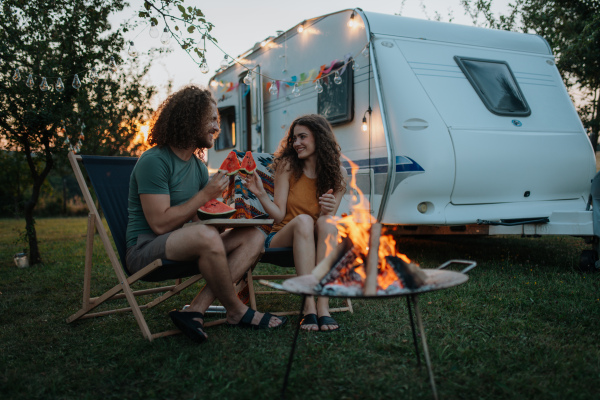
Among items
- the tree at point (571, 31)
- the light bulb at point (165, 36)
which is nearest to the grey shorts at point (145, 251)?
the light bulb at point (165, 36)

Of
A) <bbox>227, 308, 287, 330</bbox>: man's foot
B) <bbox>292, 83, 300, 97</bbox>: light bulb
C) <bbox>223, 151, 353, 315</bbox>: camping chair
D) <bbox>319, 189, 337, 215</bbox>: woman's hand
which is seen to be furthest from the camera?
<bbox>292, 83, 300, 97</bbox>: light bulb

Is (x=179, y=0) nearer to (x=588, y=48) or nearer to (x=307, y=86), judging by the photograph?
(x=307, y=86)

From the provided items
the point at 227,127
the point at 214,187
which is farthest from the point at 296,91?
the point at 214,187

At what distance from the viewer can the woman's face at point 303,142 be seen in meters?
3.21

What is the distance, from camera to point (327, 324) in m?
2.65

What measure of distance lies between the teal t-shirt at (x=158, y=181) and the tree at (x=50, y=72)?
7.63ft

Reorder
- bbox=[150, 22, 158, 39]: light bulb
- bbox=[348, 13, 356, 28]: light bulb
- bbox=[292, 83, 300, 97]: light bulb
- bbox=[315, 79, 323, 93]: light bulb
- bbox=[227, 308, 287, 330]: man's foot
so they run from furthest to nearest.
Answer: bbox=[292, 83, 300, 97]: light bulb
bbox=[315, 79, 323, 93]: light bulb
bbox=[348, 13, 356, 28]: light bulb
bbox=[150, 22, 158, 39]: light bulb
bbox=[227, 308, 287, 330]: man's foot

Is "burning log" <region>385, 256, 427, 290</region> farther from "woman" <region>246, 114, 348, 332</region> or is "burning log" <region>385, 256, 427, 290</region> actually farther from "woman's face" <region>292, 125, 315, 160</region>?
"woman's face" <region>292, 125, 315, 160</region>

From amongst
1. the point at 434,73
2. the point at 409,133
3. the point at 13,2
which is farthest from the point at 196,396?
the point at 13,2

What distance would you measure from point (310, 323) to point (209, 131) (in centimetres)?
125

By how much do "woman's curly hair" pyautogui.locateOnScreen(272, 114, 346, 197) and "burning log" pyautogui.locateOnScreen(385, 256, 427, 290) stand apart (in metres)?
1.36

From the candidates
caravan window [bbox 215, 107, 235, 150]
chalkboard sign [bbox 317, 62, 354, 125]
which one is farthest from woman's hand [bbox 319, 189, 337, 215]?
caravan window [bbox 215, 107, 235, 150]

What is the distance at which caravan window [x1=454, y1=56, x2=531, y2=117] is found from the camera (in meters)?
4.36

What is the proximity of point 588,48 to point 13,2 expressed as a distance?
9921 mm
